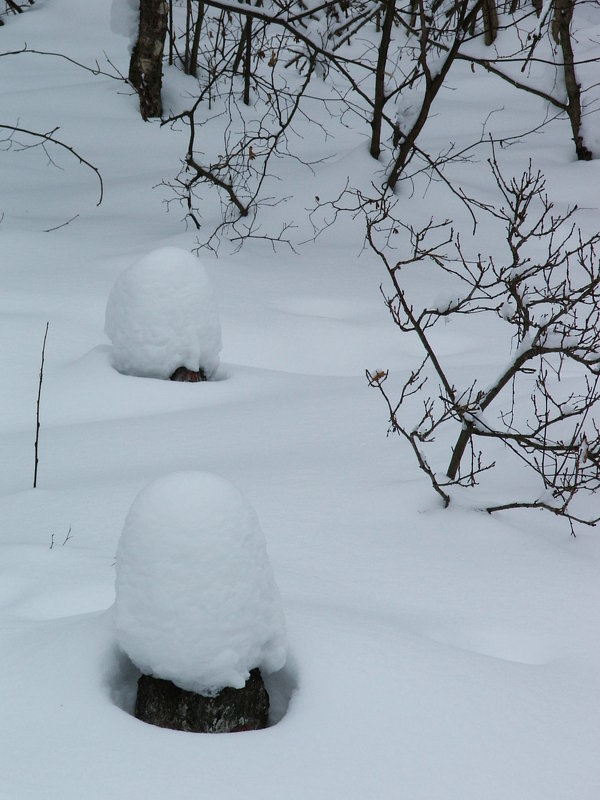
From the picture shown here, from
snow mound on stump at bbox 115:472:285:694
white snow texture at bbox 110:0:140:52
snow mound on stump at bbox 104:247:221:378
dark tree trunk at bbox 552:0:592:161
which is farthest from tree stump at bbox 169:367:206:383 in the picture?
white snow texture at bbox 110:0:140:52

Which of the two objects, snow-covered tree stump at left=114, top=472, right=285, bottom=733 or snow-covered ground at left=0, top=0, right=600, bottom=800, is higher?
snow-covered tree stump at left=114, top=472, right=285, bottom=733

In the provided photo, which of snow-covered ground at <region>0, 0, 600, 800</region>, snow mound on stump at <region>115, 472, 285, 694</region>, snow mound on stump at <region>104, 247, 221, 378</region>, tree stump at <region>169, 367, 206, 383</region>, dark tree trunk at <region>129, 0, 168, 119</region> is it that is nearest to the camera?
snow-covered ground at <region>0, 0, 600, 800</region>

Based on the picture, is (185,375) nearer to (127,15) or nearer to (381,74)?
(381,74)

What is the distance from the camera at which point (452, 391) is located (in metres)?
2.99

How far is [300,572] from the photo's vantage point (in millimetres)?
2668

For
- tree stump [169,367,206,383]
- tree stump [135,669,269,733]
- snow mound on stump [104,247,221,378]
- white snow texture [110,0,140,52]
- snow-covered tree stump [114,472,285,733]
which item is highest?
white snow texture [110,0,140,52]

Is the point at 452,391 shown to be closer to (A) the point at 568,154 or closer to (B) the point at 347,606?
(B) the point at 347,606

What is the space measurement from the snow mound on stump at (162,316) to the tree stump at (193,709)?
278 centimetres

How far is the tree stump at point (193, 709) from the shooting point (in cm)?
196

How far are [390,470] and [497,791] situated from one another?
180 cm

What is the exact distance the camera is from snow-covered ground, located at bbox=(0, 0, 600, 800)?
5.81 feet

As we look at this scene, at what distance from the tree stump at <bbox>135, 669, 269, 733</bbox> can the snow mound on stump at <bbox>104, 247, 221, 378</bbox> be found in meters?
2.78

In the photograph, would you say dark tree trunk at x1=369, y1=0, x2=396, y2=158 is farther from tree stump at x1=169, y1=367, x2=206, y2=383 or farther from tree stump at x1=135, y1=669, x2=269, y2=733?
tree stump at x1=135, y1=669, x2=269, y2=733

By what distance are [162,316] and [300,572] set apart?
2.24m
